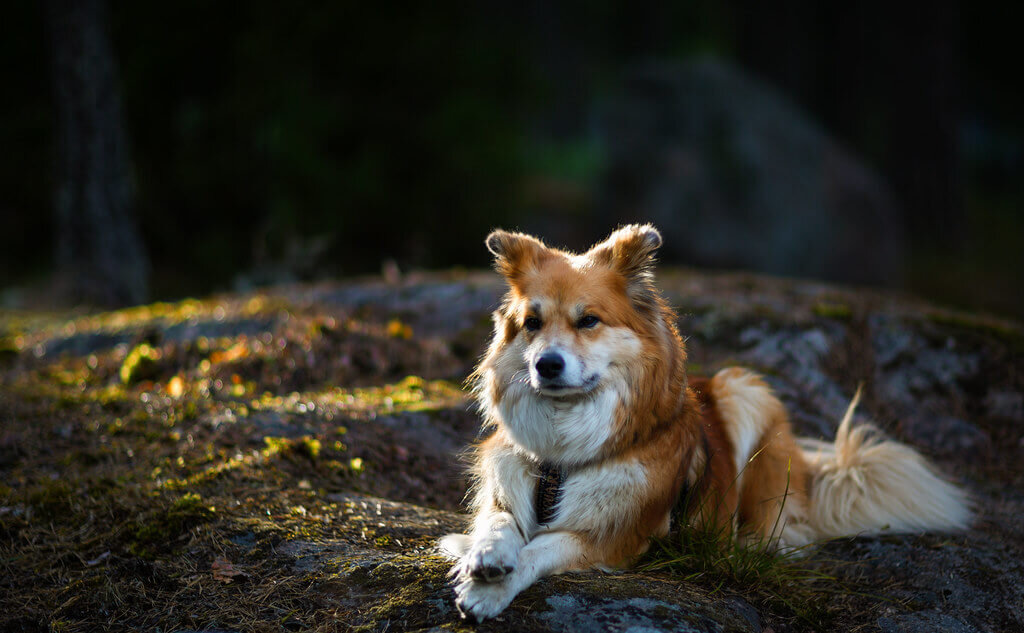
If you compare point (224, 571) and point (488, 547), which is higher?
point (488, 547)

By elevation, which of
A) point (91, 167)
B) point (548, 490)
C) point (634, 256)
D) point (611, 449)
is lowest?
point (548, 490)

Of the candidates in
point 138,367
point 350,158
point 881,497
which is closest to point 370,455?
Answer: point 138,367

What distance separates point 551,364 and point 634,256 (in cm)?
70

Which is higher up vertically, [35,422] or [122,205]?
[122,205]

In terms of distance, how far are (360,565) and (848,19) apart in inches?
772

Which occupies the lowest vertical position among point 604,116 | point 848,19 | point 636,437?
point 636,437

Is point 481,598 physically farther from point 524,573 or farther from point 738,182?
point 738,182

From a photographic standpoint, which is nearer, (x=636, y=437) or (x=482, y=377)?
(x=636, y=437)

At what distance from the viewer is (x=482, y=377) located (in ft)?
11.7

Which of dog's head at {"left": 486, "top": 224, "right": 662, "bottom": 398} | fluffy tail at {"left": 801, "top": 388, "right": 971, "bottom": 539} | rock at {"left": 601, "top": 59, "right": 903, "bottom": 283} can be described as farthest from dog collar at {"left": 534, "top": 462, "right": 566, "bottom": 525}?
rock at {"left": 601, "top": 59, "right": 903, "bottom": 283}

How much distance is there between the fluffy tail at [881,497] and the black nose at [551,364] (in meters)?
1.74

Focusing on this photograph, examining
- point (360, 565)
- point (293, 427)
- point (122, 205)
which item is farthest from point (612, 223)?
point (360, 565)

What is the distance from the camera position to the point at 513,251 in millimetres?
3590

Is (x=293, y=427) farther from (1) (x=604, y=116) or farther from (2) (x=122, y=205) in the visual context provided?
(1) (x=604, y=116)
